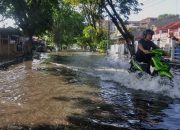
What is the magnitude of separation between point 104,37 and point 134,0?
4040 centimetres

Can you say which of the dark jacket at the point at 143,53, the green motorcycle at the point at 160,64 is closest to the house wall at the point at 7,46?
the dark jacket at the point at 143,53

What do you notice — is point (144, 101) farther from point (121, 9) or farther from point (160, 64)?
point (121, 9)

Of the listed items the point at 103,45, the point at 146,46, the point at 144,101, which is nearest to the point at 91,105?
the point at 144,101

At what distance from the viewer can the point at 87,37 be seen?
77.1m

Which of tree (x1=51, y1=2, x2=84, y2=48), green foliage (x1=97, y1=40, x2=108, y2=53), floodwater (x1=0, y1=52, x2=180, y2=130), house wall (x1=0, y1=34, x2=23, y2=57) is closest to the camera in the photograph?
floodwater (x1=0, y1=52, x2=180, y2=130)

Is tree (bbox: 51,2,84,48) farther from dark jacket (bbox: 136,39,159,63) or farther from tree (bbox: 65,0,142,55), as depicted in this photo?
dark jacket (bbox: 136,39,159,63)

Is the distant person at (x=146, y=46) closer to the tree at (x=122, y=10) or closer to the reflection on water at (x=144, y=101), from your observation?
the reflection on water at (x=144, y=101)

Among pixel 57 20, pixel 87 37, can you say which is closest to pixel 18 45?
pixel 87 37

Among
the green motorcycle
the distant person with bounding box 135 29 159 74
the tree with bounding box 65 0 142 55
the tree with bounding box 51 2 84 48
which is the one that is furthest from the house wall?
the tree with bounding box 51 2 84 48

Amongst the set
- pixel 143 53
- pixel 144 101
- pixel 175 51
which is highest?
pixel 143 53

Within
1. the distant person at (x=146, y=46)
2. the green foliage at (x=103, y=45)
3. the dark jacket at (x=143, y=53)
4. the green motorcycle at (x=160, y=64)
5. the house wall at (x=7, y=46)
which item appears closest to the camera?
the green motorcycle at (x=160, y=64)

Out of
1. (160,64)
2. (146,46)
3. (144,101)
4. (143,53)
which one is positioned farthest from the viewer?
(143,53)

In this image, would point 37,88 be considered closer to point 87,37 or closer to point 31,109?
point 31,109

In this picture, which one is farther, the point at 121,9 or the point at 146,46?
the point at 121,9
